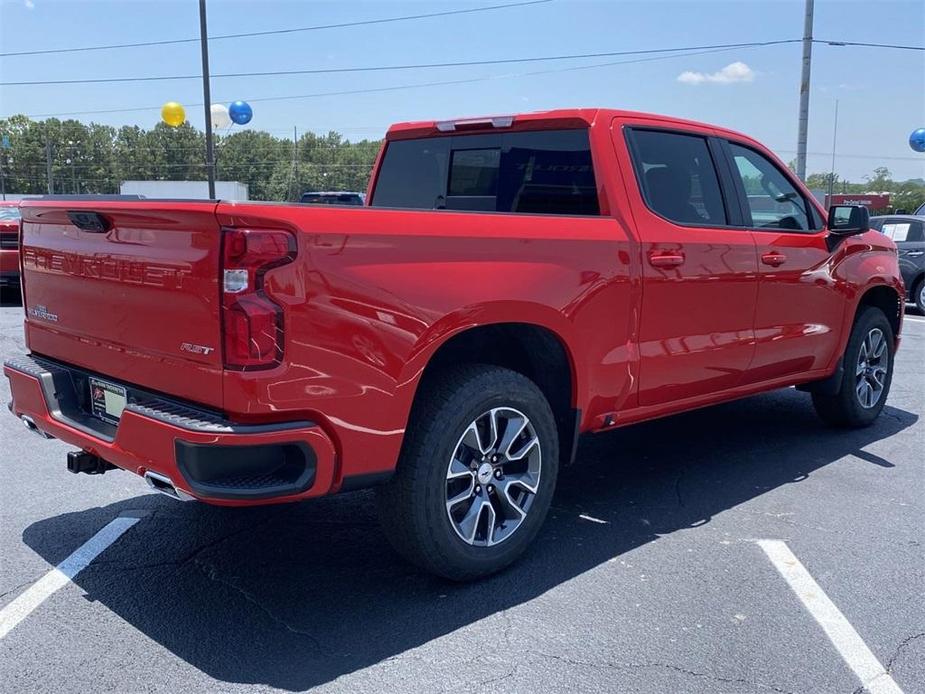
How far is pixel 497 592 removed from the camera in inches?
142

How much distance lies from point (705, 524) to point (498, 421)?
143cm

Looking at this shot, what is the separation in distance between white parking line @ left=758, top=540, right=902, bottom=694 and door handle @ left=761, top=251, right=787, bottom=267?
1.61 m

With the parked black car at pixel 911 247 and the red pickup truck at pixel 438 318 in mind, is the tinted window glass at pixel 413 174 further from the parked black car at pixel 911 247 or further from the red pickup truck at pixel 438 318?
the parked black car at pixel 911 247

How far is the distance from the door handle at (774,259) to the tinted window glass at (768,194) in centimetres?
19

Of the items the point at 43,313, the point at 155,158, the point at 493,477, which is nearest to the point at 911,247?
the point at 493,477

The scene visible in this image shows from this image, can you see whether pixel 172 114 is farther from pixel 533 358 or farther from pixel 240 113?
pixel 533 358

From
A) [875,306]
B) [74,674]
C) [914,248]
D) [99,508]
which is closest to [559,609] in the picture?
[74,674]

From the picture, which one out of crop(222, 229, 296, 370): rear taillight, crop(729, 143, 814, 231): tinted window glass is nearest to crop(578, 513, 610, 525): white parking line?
crop(729, 143, 814, 231): tinted window glass

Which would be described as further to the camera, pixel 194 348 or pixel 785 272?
pixel 785 272

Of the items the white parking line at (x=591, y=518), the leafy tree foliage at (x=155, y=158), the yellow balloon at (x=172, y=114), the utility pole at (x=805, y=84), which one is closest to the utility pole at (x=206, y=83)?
the yellow balloon at (x=172, y=114)

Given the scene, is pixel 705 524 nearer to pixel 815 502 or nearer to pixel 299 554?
pixel 815 502

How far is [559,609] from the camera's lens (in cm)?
346

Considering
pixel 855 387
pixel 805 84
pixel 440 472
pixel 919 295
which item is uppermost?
pixel 805 84

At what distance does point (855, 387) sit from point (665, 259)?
2595 mm
